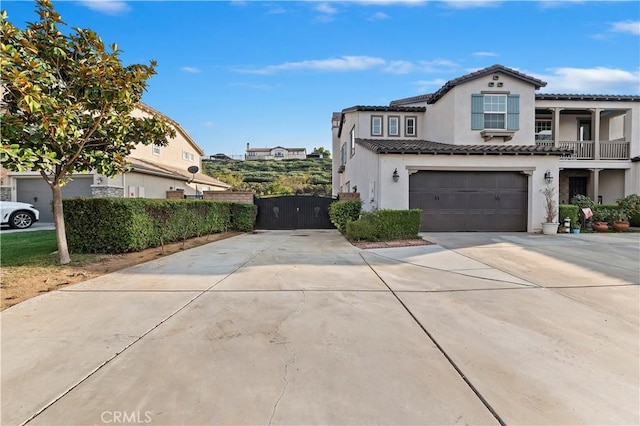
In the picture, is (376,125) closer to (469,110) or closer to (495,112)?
(469,110)

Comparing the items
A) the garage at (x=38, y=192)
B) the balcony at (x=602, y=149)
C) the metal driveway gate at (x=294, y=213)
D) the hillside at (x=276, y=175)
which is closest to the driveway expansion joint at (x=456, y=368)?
the metal driveway gate at (x=294, y=213)

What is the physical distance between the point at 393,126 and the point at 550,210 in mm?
8400

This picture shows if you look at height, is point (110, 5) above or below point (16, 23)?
above

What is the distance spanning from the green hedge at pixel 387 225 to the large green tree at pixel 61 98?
706 centimetres

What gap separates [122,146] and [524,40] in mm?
12035

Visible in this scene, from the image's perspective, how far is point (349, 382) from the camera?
259 centimetres

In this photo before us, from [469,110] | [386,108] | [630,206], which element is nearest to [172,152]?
[386,108]

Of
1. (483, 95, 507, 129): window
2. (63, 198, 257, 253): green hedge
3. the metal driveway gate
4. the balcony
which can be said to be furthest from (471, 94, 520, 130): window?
(63, 198, 257, 253): green hedge

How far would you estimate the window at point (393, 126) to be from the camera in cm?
1772

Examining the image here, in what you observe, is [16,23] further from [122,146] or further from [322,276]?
[322,276]

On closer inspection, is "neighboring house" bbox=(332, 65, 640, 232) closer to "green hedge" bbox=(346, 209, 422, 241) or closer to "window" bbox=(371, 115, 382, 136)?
"window" bbox=(371, 115, 382, 136)

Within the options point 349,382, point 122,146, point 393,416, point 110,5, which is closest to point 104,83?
point 122,146

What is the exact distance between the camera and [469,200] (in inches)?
524

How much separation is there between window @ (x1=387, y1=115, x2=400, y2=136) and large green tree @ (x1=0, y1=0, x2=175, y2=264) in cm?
1327
